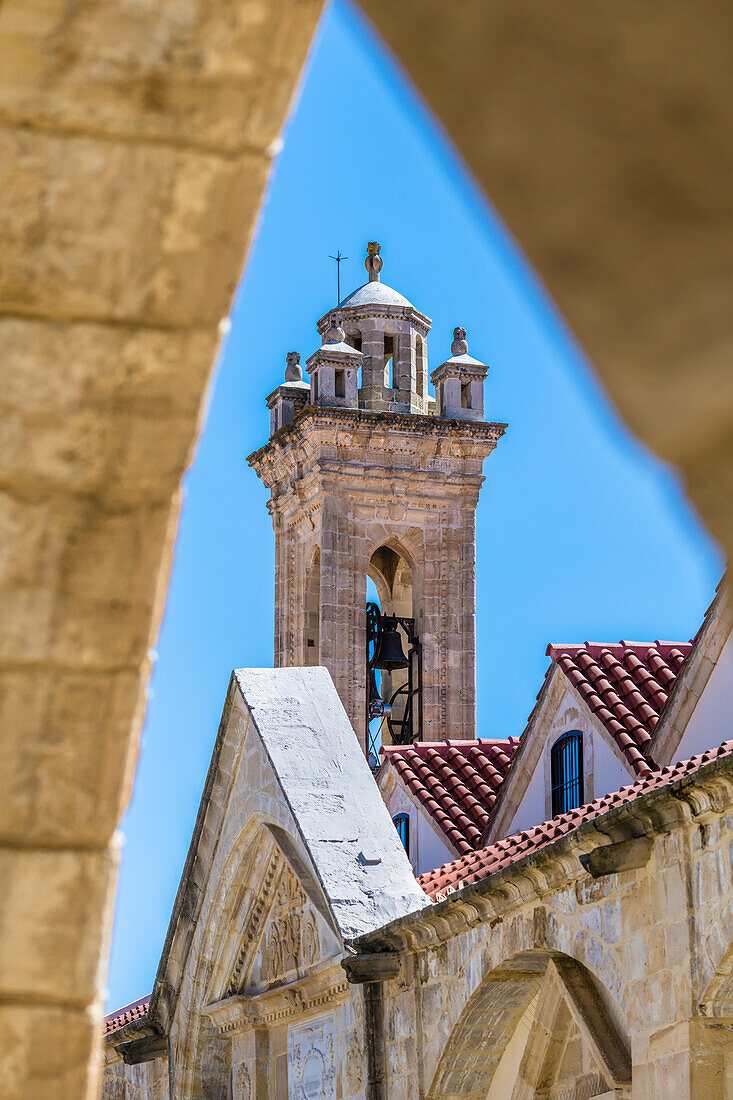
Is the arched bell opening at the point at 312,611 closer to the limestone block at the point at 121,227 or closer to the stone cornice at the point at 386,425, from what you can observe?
the stone cornice at the point at 386,425

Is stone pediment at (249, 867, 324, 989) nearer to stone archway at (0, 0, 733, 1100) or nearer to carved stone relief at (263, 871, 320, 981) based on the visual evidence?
carved stone relief at (263, 871, 320, 981)

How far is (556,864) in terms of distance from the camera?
9.56m

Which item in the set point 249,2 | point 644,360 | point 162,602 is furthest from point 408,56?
point 162,602

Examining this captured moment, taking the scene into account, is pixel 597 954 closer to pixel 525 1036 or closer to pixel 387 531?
pixel 525 1036

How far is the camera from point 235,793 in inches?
580

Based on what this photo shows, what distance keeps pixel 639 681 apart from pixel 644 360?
1317 cm

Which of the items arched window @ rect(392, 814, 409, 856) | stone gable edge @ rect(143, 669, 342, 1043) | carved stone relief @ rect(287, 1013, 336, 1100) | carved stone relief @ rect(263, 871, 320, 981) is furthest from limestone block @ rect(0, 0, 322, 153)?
arched window @ rect(392, 814, 409, 856)

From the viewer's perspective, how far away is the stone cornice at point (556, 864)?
27.2 feet

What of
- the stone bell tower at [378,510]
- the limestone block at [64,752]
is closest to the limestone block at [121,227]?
the limestone block at [64,752]

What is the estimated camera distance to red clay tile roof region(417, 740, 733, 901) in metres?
9.52

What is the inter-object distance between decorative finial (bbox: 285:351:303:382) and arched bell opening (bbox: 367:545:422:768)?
4.23 metres

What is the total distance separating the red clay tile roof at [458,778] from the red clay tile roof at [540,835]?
237cm

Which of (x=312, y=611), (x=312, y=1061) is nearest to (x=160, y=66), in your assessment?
(x=312, y=1061)

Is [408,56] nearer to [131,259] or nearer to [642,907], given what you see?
[131,259]
